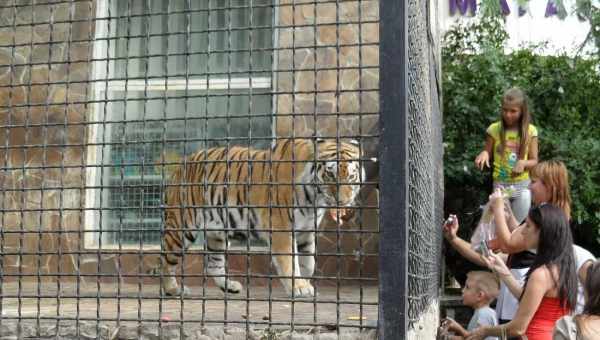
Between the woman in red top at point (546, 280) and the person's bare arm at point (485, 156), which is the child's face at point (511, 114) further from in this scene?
the woman in red top at point (546, 280)

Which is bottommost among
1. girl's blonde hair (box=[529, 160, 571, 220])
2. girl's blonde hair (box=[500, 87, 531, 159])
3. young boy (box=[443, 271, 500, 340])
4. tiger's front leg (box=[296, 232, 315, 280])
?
young boy (box=[443, 271, 500, 340])

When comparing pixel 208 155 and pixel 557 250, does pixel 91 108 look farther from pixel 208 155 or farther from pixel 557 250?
pixel 557 250

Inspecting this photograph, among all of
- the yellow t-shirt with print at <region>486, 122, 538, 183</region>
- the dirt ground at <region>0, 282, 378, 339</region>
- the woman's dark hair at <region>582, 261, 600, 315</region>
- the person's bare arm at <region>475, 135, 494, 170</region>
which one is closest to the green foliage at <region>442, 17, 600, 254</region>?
the person's bare arm at <region>475, 135, 494, 170</region>

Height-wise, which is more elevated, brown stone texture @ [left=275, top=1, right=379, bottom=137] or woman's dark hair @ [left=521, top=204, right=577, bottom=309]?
brown stone texture @ [left=275, top=1, right=379, bottom=137]

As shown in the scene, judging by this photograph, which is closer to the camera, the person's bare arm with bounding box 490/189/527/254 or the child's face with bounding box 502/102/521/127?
the person's bare arm with bounding box 490/189/527/254

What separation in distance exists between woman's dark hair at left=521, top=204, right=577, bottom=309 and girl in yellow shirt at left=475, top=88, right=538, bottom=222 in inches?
104

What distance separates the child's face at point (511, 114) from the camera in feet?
22.5

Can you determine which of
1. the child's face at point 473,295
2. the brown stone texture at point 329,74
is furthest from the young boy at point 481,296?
the brown stone texture at point 329,74

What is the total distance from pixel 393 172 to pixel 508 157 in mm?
4315

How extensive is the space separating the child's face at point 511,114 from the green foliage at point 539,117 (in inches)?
92.9

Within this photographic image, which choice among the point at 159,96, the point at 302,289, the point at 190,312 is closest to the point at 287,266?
the point at 302,289

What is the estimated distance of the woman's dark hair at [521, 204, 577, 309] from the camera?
12.6ft

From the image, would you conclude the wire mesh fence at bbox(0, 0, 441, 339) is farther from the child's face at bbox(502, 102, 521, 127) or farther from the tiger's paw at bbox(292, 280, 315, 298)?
the child's face at bbox(502, 102, 521, 127)

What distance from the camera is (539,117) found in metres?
9.71
